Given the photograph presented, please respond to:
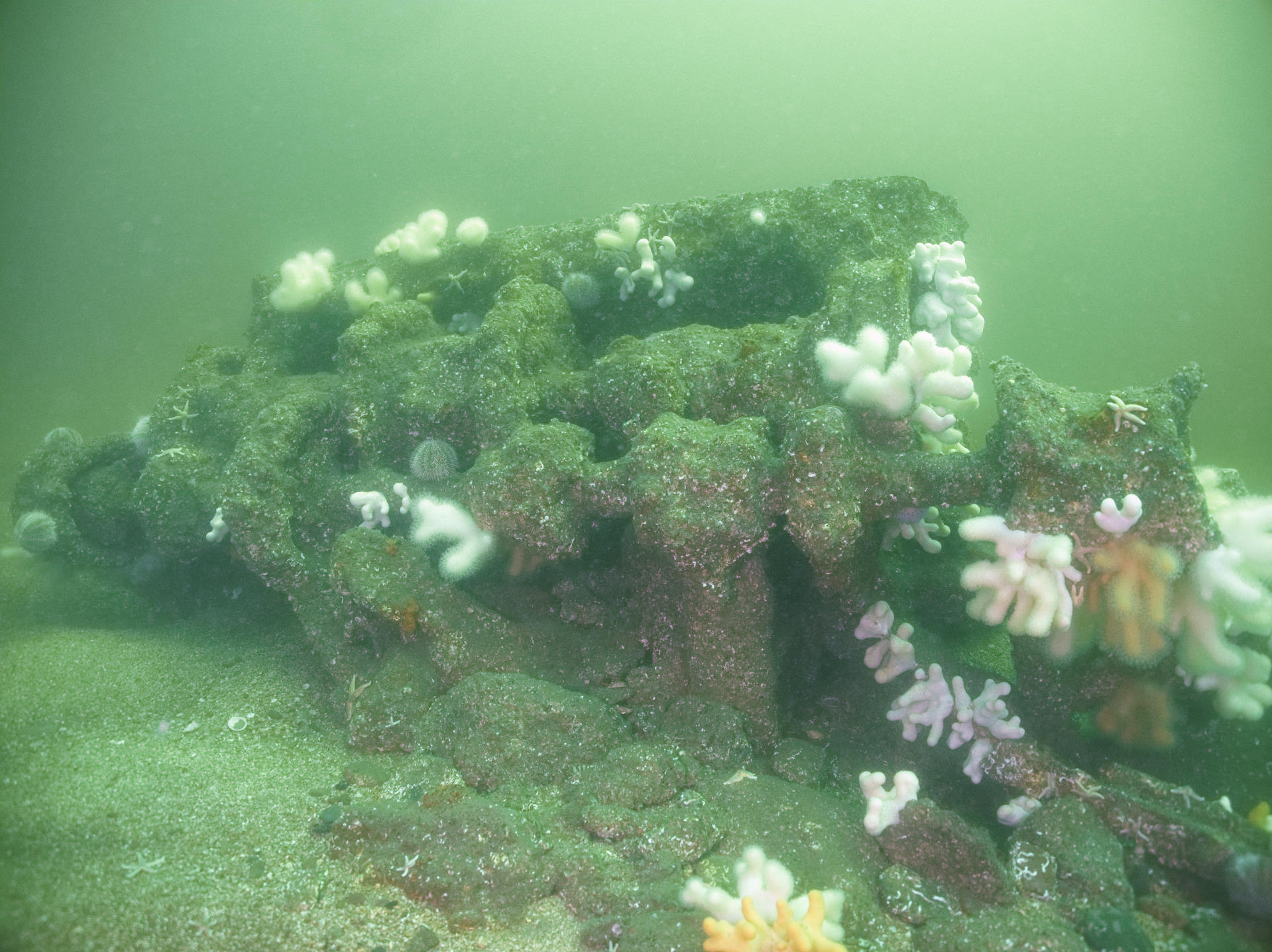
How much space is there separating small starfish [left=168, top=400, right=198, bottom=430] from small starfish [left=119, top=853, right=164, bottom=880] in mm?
3928

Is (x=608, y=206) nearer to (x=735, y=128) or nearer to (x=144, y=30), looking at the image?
(x=735, y=128)

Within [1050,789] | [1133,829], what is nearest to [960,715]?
[1050,789]

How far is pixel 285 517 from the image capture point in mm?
4258

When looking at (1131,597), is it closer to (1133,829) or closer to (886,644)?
(1133,829)

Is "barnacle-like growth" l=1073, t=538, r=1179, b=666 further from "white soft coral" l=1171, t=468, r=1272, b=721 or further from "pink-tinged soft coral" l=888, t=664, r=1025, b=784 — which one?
"pink-tinged soft coral" l=888, t=664, r=1025, b=784

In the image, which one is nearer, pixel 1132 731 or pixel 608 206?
pixel 1132 731

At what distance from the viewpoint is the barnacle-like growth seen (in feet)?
9.11

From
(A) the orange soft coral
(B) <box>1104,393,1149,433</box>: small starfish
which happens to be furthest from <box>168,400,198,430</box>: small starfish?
(B) <box>1104,393,1149,433</box>: small starfish

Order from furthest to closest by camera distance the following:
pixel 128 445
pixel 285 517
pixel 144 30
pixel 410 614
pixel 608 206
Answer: pixel 144 30 → pixel 608 206 → pixel 128 445 → pixel 285 517 → pixel 410 614

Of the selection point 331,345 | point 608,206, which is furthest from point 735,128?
point 331,345

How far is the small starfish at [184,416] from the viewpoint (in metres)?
5.26

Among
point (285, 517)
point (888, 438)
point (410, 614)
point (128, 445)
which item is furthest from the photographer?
point (128, 445)

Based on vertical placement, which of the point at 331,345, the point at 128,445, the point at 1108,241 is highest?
the point at 1108,241

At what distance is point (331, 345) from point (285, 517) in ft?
8.37
